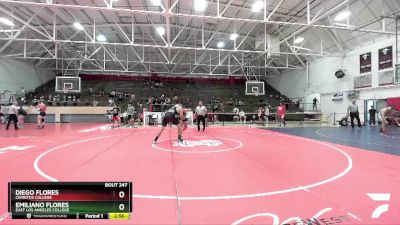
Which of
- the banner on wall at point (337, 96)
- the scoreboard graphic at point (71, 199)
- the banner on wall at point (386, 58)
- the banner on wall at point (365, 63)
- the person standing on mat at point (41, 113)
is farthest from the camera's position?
the banner on wall at point (337, 96)

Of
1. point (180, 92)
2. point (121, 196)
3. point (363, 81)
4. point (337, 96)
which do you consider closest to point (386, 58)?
point (363, 81)

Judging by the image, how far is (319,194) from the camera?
3508 mm

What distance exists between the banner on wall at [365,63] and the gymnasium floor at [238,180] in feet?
53.9

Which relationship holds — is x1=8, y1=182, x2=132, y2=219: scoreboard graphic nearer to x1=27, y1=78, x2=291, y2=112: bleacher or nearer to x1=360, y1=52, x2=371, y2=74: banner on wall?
x1=360, y1=52, x2=371, y2=74: banner on wall

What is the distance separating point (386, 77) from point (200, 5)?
49.0ft

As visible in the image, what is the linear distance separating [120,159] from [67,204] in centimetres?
366

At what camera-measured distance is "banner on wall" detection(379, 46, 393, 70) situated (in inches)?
717

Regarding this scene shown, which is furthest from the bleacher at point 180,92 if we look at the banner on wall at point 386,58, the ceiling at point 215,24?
the banner on wall at point 386,58

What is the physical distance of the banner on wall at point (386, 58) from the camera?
18203mm

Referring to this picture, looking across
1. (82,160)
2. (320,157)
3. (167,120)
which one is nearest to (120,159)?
(82,160)

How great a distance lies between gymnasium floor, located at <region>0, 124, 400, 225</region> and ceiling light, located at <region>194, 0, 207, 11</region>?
13.3 metres

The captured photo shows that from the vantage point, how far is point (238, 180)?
4.18 metres

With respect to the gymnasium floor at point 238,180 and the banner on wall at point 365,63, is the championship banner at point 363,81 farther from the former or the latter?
the gymnasium floor at point 238,180

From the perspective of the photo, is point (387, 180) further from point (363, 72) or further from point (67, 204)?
point (363, 72)
